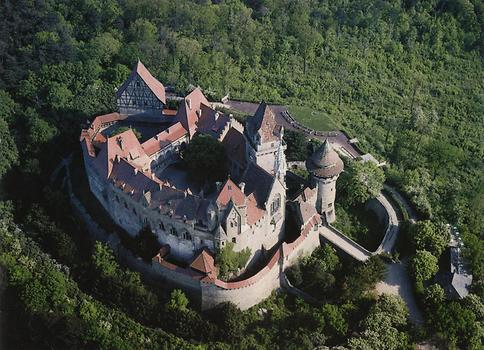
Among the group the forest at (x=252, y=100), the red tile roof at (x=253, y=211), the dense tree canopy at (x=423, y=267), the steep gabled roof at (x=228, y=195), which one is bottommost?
the forest at (x=252, y=100)

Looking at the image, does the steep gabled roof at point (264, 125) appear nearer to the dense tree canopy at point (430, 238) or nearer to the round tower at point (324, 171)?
the round tower at point (324, 171)

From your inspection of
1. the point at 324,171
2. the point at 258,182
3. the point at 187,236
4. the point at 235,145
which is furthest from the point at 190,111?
the point at 187,236

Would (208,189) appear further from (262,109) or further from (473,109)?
(473,109)

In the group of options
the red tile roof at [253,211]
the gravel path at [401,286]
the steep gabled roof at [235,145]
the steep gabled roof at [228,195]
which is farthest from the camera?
the steep gabled roof at [235,145]

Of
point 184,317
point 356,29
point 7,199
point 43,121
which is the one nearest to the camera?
point 184,317

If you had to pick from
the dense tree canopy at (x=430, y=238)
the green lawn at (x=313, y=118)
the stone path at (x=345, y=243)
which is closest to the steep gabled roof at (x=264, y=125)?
the stone path at (x=345, y=243)

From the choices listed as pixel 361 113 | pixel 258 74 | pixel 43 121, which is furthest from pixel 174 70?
pixel 361 113
